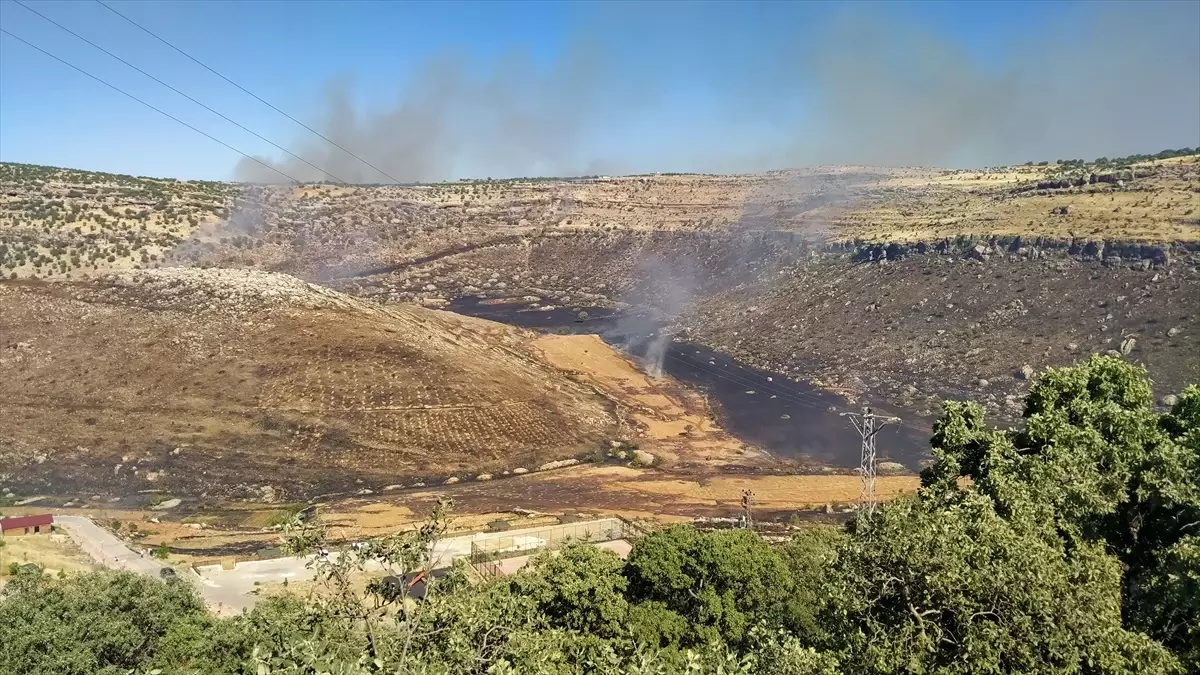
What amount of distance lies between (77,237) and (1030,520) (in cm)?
7647

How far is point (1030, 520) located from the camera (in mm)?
11438

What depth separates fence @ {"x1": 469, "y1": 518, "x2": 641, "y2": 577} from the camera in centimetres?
2786

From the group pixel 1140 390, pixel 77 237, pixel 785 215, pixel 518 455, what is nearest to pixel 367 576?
pixel 518 455

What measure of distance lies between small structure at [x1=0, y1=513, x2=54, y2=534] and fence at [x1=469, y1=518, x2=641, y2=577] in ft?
51.4

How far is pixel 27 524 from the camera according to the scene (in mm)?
28922

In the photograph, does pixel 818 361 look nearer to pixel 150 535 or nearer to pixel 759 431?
pixel 759 431

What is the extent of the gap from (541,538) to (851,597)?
73.3 ft

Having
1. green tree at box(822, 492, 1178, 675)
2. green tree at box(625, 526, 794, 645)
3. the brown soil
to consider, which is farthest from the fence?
green tree at box(822, 492, 1178, 675)

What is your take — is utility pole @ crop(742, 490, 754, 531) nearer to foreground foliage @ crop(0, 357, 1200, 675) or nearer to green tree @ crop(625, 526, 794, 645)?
foreground foliage @ crop(0, 357, 1200, 675)

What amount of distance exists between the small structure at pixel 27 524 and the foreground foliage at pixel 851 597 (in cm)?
1300

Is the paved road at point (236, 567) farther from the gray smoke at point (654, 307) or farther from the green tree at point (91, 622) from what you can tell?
the gray smoke at point (654, 307)

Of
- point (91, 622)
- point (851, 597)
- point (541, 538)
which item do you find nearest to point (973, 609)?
point (851, 597)

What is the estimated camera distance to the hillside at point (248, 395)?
38.1m

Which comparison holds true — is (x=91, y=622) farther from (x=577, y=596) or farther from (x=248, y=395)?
(x=248, y=395)
